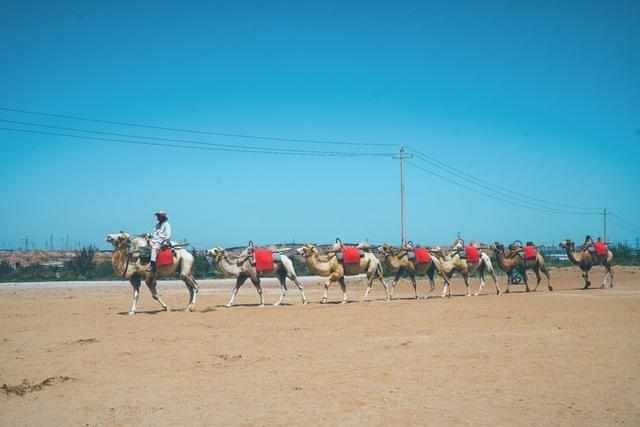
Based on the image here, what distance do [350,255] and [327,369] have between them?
12066 mm

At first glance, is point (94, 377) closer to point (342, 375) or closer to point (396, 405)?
point (342, 375)

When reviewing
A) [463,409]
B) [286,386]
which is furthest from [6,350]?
[463,409]

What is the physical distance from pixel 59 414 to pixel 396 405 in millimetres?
4207

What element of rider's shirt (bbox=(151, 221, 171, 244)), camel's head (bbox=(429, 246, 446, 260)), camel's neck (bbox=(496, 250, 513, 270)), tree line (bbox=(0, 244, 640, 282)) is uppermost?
rider's shirt (bbox=(151, 221, 171, 244))

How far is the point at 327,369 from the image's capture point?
9.78m

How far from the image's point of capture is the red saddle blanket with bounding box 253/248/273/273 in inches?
806

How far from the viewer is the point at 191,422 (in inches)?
281

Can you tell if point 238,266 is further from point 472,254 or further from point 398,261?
point 472,254

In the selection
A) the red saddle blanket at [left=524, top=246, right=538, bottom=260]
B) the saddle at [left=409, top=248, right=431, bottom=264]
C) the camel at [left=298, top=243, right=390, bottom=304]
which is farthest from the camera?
the red saddle blanket at [left=524, top=246, right=538, bottom=260]

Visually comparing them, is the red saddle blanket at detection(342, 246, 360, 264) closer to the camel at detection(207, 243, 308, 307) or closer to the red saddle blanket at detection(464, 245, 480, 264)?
the camel at detection(207, 243, 308, 307)

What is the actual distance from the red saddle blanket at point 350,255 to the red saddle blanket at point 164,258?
623 centimetres

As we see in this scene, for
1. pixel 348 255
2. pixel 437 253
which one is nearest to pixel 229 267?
pixel 348 255

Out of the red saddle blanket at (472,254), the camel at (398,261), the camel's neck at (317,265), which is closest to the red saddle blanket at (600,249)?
the red saddle blanket at (472,254)

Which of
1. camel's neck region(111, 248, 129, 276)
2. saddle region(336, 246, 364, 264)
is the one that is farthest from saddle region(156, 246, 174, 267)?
saddle region(336, 246, 364, 264)
